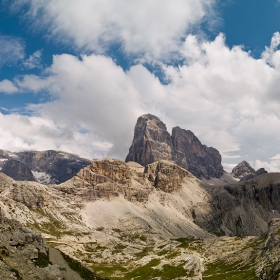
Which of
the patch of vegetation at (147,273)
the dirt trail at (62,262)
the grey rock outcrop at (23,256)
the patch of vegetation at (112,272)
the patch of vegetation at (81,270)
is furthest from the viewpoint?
the patch of vegetation at (112,272)

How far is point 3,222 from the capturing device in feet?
186

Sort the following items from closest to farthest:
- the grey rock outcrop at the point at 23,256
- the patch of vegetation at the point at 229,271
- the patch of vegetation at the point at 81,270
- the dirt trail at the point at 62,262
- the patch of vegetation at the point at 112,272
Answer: the grey rock outcrop at the point at 23,256 → the dirt trail at the point at 62,262 → the patch of vegetation at the point at 81,270 → the patch of vegetation at the point at 229,271 → the patch of vegetation at the point at 112,272

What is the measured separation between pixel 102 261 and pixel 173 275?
236ft

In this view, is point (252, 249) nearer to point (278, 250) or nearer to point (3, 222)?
point (278, 250)

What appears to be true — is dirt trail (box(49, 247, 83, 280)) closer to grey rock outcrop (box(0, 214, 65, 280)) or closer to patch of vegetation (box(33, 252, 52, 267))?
grey rock outcrop (box(0, 214, 65, 280))

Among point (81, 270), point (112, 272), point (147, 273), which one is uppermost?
point (81, 270)

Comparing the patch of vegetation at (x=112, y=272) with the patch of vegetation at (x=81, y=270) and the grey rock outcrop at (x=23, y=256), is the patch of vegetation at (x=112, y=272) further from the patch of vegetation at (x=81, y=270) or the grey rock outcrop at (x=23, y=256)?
the grey rock outcrop at (x=23, y=256)

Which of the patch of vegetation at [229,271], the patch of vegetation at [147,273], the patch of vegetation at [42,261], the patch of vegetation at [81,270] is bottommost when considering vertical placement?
the patch of vegetation at [229,271]

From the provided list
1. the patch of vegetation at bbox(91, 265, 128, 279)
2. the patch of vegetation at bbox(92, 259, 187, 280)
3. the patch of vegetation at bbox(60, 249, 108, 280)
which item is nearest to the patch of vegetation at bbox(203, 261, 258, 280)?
the patch of vegetation at bbox(92, 259, 187, 280)

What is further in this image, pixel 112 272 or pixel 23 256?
pixel 112 272

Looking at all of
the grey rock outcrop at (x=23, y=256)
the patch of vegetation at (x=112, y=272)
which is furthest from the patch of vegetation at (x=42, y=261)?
the patch of vegetation at (x=112, y=272)

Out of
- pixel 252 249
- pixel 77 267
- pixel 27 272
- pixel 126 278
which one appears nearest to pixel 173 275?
pixel 126 278

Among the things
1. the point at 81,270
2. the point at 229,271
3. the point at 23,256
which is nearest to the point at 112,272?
the point at 229,271

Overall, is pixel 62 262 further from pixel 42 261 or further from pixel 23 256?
pixel 23 256
